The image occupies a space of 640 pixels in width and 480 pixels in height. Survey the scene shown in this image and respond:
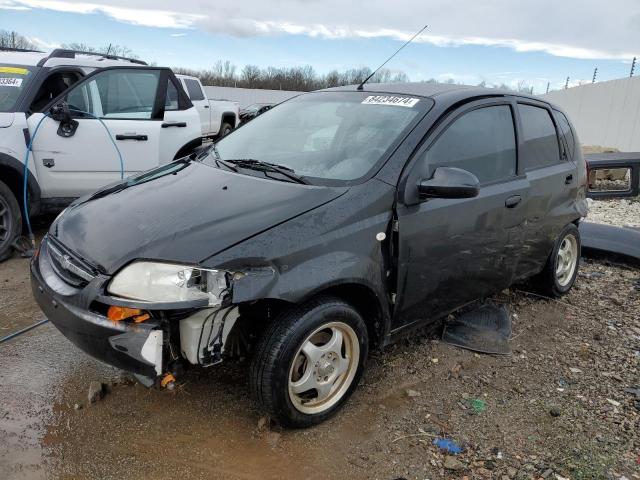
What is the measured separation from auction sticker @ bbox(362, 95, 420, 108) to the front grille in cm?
202

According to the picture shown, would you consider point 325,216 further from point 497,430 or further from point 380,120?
point 497,430

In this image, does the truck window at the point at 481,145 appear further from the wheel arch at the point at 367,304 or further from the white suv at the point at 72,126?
the white suv at the point at 72,126

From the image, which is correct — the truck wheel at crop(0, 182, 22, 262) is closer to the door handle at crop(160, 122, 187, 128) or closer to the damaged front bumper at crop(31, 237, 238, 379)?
the door handle at crop(160, 122, 187, 128)

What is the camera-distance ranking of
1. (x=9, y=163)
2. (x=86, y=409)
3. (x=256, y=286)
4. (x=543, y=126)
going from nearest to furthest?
(x=256, y=286), (x=86, y=409), (x=543, y=126), (x=9, y=163)

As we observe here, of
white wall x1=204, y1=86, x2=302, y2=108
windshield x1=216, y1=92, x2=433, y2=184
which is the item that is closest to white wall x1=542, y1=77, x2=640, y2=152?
windshield x1=216, y1=92, x2=433, y2=184

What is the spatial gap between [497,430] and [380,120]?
192cm

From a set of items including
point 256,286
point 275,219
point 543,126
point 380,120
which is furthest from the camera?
point 543,126

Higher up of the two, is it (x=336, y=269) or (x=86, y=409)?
(x=336, y=269)

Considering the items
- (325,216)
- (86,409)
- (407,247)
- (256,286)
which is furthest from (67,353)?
(407,247)

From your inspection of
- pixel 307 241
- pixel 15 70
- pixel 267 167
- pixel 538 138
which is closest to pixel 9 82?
pixel 15 70

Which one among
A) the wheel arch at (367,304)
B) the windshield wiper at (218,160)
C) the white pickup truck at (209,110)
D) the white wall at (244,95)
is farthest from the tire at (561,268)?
the white wall at (244,95)

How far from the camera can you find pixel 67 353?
3.41 metres

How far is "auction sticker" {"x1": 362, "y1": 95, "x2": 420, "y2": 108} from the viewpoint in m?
3.32

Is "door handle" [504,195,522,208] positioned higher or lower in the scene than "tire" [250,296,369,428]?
higher
